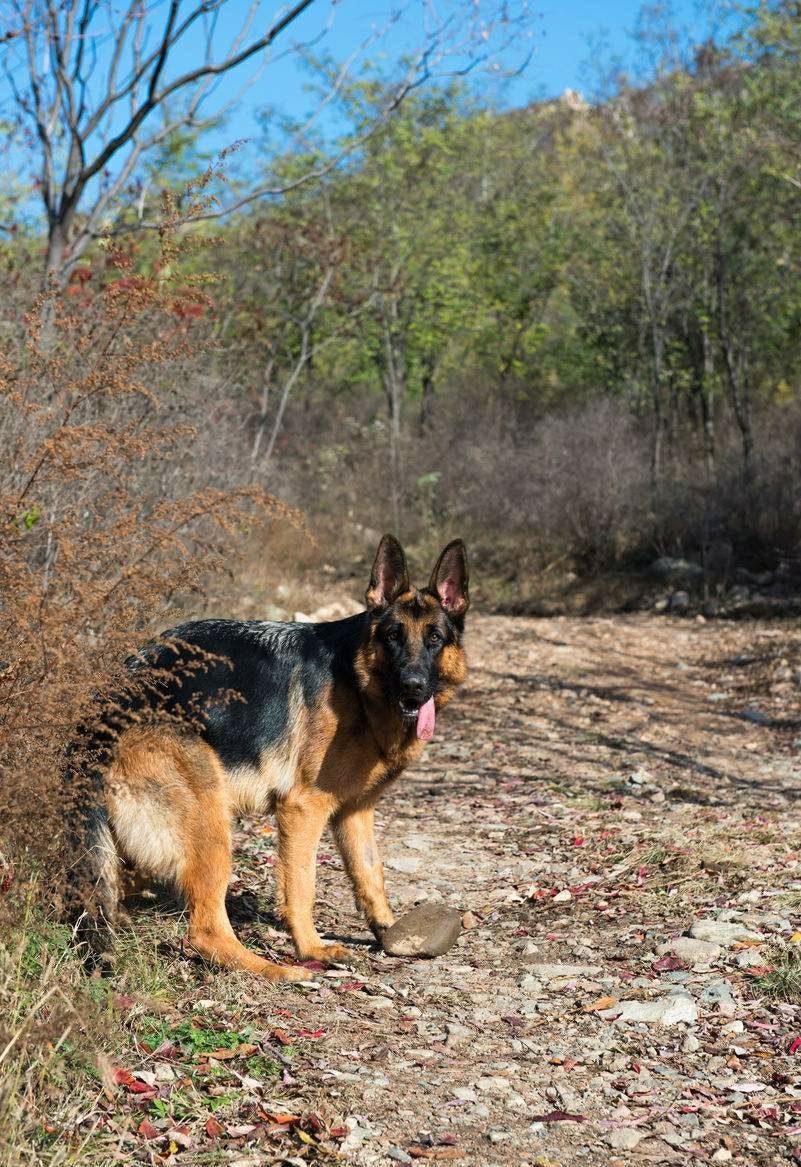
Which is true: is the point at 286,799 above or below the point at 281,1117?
above

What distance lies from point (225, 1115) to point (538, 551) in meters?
16.1

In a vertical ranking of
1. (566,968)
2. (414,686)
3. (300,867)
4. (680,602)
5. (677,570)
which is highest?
(677,570)

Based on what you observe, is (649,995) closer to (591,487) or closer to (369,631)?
(369,631)

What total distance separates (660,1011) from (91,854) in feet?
8.03

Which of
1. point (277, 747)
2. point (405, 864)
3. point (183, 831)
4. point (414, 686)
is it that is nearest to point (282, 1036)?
point (183, 831)

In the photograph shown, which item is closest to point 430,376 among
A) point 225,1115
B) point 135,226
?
point 135,226

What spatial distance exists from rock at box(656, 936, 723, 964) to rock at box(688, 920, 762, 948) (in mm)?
46

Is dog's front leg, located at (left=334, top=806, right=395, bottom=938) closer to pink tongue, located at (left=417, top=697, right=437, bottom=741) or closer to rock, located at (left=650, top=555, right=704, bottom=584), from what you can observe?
pink tongue, located at (left=417, top=697, right=437, bottom=741)

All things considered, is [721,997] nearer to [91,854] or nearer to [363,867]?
[363,867]

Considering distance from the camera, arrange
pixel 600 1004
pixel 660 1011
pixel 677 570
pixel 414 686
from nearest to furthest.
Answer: pixel 660 1011, pixel 600 1004, pixel 414 686, pixel 677 570

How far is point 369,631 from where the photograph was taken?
5.45 meters

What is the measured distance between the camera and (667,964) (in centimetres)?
518

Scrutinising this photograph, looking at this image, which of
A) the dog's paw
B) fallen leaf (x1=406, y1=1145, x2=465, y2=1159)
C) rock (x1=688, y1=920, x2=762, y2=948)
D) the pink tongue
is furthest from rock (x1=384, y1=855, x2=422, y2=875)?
fallen leaf (x1=406, y1=1145, x2=465, y2=1159)

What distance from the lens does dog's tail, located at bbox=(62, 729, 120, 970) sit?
4.41 meters
